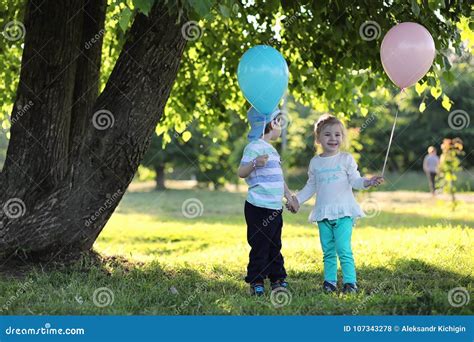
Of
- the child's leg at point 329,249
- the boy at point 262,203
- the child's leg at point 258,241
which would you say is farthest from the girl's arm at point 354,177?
the child's leg at point 258,241

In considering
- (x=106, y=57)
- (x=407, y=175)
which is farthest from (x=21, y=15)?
(x=407, y=175)

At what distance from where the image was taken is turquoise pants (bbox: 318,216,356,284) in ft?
16.8

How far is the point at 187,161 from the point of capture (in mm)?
24531

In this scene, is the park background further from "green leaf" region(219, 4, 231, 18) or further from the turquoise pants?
the turquoise pants

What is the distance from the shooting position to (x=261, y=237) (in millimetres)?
5000

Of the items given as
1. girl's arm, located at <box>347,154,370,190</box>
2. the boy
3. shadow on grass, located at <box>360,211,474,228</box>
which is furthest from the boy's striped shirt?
shadow on grass, located at <box>360,211,474,228</box>

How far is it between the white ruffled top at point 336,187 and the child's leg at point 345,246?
7cm

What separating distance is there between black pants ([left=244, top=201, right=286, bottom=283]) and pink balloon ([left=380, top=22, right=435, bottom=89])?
5.04 feet

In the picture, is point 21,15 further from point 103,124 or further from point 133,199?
point 133,199

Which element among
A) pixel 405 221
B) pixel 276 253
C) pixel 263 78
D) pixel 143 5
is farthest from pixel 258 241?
pixel 405 221

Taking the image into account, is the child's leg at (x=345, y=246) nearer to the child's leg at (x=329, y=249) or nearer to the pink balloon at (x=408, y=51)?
the child's leg at (x=329, y=249)

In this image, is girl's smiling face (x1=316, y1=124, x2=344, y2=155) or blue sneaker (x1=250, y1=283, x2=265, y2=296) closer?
blue sneaker (x1=250, y1=283, x2=265, y2=296)

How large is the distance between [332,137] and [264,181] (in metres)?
0.68

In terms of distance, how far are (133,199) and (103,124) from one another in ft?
51.9
